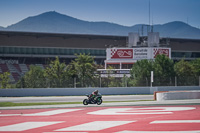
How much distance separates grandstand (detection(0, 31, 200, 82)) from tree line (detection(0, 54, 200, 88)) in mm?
22117

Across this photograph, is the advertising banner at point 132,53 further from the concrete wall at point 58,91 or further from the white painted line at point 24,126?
the white painted line at point 24,126

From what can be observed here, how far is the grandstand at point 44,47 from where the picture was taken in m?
80.2

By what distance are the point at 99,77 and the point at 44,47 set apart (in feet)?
135

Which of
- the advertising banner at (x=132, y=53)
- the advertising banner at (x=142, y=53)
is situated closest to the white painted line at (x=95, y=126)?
the advertising banner at (x=132, y=53)

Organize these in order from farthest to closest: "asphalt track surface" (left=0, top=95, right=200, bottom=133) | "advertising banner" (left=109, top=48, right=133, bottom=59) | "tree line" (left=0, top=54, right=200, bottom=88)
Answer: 1. "advertising banner" (left=109, top=48, right=133, bottom=59)
2. "tree line" (left=0, top=54, right=200, bottom=88)
3. "asphalt track surface" (left=0, top=95, right=200, bottom=133)

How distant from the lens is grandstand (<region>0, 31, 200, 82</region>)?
8019 cm

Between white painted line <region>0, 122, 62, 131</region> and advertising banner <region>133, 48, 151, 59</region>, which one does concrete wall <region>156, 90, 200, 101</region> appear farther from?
advertising banner <region>133, 48, 151, 59</region>

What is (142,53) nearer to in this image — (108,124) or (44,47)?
(44,47)

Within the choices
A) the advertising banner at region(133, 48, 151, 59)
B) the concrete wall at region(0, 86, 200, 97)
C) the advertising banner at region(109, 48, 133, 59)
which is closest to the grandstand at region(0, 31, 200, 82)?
the advertising banner at region(109, 48, 133, 59)

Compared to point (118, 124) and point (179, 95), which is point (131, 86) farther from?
point (118, 124)

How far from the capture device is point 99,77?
44656mm

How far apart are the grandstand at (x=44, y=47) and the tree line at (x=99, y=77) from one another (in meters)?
22.1

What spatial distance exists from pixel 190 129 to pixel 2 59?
71919 millimetres

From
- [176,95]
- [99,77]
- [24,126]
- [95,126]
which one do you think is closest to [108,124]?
[95,126]
